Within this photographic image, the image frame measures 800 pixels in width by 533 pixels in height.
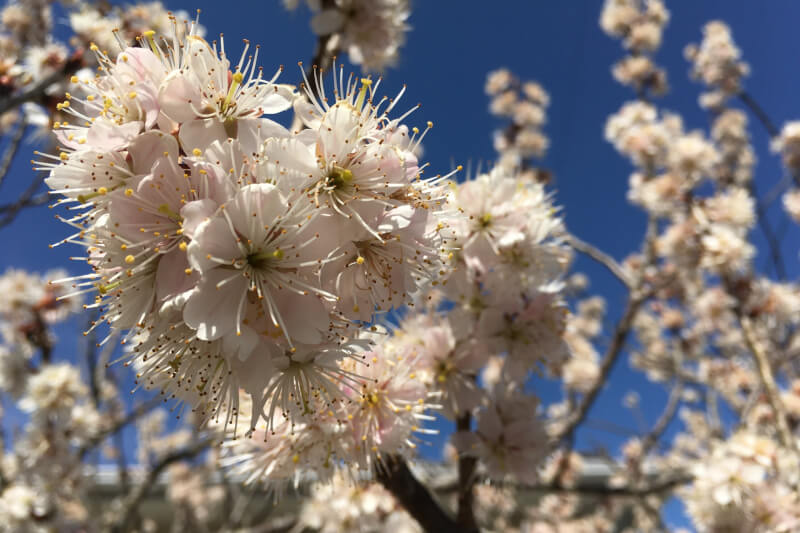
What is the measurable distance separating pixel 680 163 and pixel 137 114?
4.24 meters

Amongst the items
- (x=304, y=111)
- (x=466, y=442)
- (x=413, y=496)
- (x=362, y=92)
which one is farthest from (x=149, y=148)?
(x=466, y=442)

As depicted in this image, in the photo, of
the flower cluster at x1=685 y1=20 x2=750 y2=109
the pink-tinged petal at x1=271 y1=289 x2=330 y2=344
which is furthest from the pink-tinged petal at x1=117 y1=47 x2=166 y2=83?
the flower cluster at x1=685 y1=20 x2=750 y2=109

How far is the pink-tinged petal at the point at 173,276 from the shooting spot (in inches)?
32.7

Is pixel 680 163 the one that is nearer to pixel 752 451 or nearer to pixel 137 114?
pixel 752 451

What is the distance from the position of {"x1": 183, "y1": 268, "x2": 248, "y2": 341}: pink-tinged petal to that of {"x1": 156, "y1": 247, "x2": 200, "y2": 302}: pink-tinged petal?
36mm

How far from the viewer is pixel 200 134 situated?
2.93 feet

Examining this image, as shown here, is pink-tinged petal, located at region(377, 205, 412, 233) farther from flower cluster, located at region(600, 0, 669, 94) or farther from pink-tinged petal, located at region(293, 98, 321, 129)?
flower cluster, located at region(600, 0, 669, 94)

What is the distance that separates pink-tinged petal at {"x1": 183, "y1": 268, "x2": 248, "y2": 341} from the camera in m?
0.78

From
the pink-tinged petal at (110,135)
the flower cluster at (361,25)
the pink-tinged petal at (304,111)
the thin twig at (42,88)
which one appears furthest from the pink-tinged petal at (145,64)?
the thin twig at (42,88)

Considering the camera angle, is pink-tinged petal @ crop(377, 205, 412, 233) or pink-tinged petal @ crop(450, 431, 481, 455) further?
pink-tinged petal @ crop(450, 431, 481, 455)

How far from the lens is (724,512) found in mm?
2131

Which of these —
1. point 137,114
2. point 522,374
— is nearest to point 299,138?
point 137,114

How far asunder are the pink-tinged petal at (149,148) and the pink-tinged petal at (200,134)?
20 millimetres

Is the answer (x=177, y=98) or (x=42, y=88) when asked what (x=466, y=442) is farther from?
(x=42, y=88)
